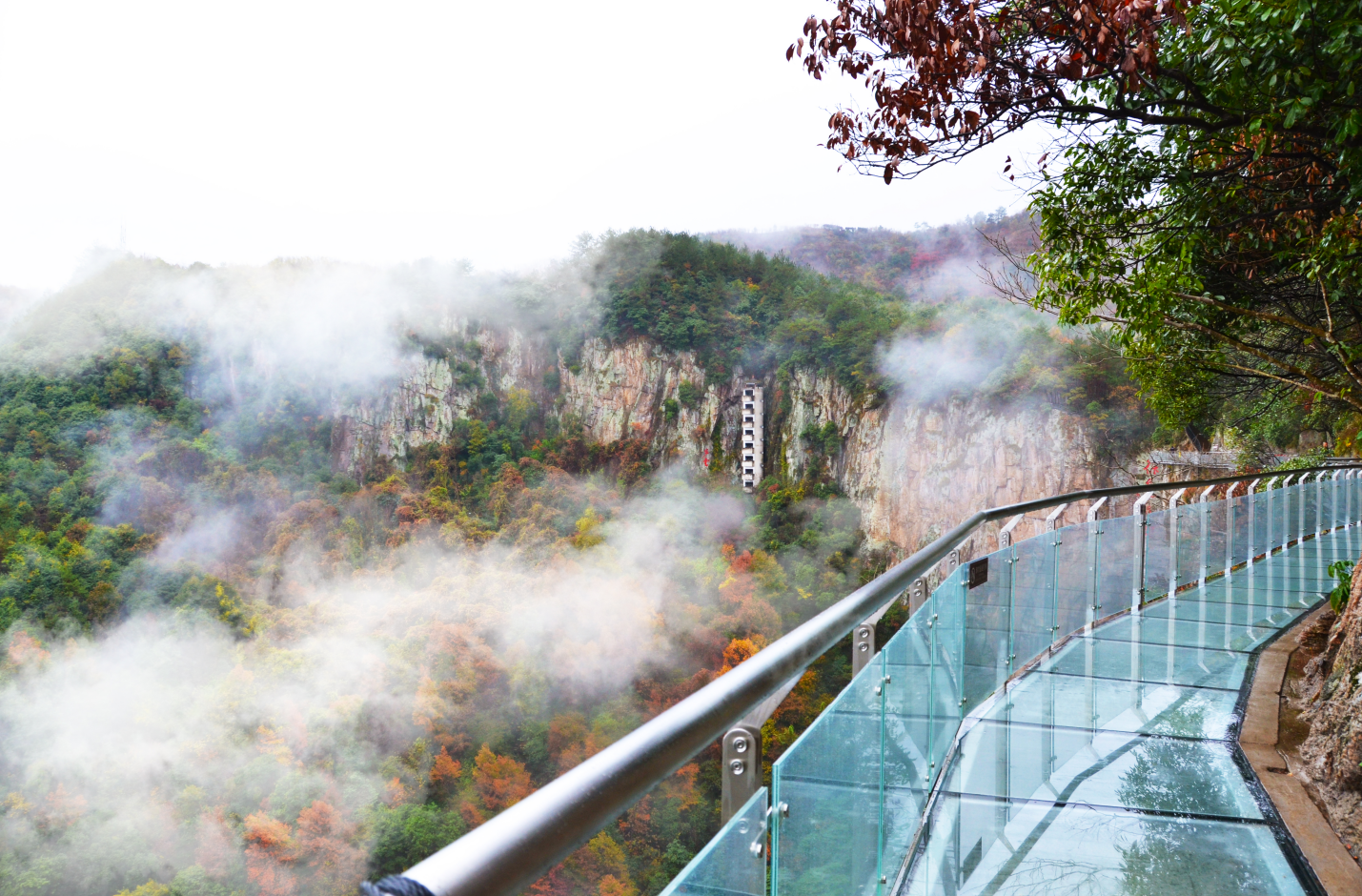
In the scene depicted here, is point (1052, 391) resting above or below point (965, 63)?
below

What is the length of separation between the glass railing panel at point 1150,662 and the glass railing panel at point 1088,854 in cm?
76

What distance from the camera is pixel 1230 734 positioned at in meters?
Answer: 2.38

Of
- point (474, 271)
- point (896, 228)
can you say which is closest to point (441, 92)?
point (474, 271)

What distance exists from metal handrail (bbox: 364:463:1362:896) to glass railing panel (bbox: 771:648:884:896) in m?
0.20

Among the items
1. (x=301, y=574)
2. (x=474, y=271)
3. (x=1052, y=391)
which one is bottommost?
(x=301, y=574)

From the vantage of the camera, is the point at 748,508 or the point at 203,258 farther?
the point at 203,258

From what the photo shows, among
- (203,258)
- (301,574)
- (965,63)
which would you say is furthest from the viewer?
(203,258)

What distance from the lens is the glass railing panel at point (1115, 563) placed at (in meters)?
3.22

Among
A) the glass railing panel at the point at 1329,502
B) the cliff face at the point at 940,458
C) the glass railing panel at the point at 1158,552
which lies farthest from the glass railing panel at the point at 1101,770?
the cliff face at the point at 940,458

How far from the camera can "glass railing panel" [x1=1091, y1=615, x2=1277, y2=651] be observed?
10.6 ft

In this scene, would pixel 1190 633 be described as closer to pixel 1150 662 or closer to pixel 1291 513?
pixel 1150 662

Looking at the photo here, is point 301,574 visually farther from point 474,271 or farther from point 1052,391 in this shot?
point 1052,391

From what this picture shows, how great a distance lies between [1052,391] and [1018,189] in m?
26.9

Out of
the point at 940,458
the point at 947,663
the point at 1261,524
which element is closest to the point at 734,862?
the point at 947,663
